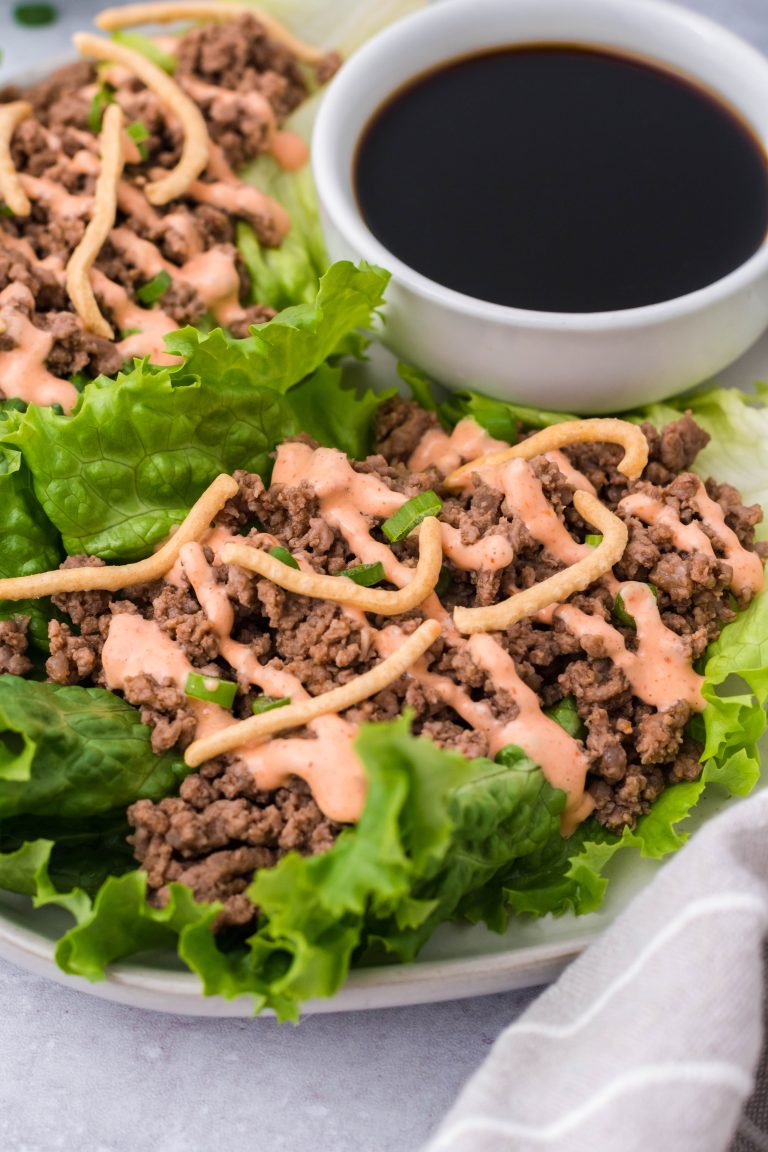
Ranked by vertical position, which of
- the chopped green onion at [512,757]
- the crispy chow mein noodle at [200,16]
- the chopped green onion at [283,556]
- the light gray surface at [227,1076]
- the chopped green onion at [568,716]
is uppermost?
the crispy chow mein noodle at [200,16]

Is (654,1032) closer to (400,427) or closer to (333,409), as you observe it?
(400,427)

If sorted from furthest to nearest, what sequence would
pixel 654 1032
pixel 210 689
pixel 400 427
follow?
pixel 400 427 → pixel 210 689 → pixel 654 1032

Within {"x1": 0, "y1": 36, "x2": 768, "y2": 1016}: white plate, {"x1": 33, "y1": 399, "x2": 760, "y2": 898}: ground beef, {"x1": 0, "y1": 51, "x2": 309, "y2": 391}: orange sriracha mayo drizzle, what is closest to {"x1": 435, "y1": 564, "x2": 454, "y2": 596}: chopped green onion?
{"x1": 33, "y1": 399, "x2": 760, "y2": 898}: ground beef

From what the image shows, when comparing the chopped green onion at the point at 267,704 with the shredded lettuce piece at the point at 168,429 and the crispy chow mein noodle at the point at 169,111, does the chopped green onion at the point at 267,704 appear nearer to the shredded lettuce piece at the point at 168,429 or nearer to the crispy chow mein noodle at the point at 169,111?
the shredded lettuce piece at the point at 168,429

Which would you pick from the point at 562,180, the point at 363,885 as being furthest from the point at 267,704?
the point at 562,180

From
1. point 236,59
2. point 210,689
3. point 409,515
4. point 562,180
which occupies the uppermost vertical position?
point 562,180

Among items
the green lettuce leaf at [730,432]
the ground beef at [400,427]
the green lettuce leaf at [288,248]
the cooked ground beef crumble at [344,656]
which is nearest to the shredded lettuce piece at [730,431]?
the green lettuce leaf at [730,432]
